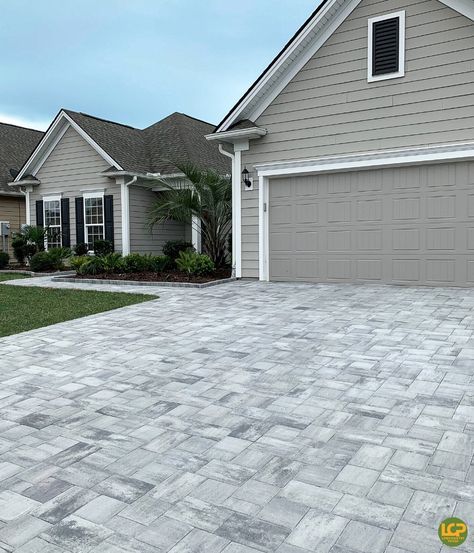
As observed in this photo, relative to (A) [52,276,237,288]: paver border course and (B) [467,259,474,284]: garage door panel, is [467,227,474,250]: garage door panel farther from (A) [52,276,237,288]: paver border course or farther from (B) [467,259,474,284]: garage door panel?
(A) [52,276,237,288]: paver border course

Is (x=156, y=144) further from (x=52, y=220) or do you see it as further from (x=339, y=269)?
(x=339, y=269)

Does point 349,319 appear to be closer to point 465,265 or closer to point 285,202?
point 465,265

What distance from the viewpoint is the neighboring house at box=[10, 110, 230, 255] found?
14969 mm

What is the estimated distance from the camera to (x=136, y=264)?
12.7 m

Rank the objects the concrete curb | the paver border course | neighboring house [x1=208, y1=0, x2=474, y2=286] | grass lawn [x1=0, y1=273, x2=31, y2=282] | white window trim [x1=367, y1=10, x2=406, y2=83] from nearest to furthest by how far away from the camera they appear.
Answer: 1. neighboring house [x1=208, y1=0, x2=474, y2=286]
2. white window trim [x1=367, y1=10, x2=406, y2=83]
3. the paver border course
4. grass lawn [x1=0, y1=273, x2=31, y2=282]
5. the concrete curb

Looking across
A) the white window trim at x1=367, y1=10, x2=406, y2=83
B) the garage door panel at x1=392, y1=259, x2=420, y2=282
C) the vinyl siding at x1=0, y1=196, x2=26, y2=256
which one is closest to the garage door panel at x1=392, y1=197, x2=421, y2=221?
the garage door panel at x1=392, y1=259, x2=420, y2=282

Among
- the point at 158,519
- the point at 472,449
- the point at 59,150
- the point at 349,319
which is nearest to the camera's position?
the point at 158,519

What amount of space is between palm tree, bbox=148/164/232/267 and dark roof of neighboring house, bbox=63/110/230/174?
3.08m

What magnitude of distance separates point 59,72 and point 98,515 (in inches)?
787

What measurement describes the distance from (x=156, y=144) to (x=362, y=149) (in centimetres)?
891

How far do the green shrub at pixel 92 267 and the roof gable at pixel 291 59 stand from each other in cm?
457

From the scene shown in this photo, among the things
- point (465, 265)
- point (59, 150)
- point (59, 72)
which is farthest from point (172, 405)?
point (59, 72)

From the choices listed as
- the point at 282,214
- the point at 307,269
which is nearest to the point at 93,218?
the point at 282,214

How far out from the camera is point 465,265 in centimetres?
919
